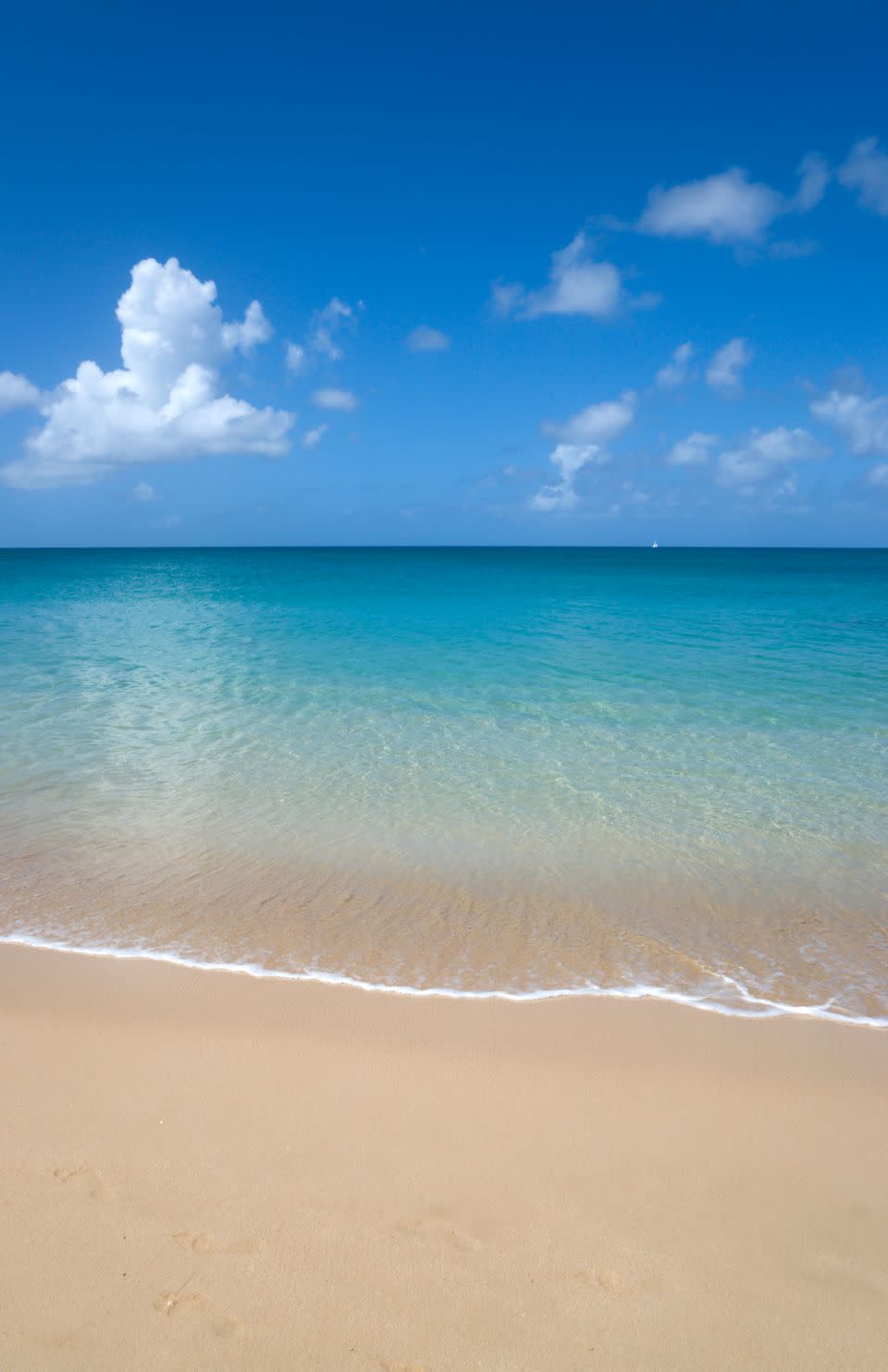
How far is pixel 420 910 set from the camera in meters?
6.27

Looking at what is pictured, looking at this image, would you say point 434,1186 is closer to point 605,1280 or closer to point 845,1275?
point 605,1280

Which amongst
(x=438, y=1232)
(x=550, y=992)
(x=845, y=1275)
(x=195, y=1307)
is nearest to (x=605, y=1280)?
(x=438, y=1232)

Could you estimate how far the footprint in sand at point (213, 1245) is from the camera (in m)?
3.00

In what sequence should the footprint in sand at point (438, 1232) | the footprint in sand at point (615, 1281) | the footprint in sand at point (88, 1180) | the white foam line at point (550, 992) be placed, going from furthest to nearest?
1. the white foam line at point (550, 992)
2. the footprint in sand at point (88, 1180)
3. the footprint in sand at point (438, 1232)
4. the footprint in sand at point (615, 1281)

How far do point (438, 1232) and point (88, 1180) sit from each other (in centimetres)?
154

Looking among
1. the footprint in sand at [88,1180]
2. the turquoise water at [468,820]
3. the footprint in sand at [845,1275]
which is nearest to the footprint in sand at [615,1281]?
the footprint in sand at [845,1275]

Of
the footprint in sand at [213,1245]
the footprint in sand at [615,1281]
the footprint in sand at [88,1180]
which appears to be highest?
the footprint in sand at [88,1180]

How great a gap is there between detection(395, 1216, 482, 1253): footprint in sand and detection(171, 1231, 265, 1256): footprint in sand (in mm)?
571

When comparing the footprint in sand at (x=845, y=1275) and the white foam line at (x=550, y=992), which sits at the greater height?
the white foam line at (x=550, y=992)

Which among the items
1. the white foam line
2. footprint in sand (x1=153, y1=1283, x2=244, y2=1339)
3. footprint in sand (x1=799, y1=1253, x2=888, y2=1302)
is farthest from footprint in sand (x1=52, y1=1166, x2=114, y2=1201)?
footprint in sand (x1=799, y1=1253, x2=888, y2=1302)

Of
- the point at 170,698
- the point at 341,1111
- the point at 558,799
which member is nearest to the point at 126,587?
the point at 170,698

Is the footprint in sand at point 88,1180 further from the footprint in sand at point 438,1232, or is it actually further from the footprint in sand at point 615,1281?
the footprint in sand at point 615,1281

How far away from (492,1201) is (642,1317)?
27.9 inches

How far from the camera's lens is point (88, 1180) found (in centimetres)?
334
